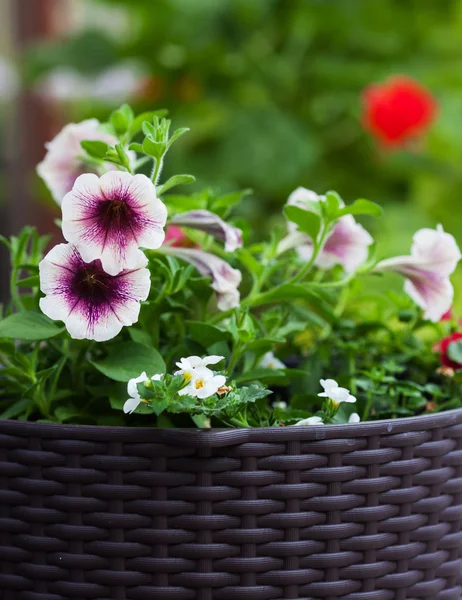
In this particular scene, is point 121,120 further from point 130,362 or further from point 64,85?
point 64,85

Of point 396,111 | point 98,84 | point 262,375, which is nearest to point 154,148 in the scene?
point 262,375

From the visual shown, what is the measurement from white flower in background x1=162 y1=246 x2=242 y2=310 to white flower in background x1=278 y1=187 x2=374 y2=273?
0.25ft

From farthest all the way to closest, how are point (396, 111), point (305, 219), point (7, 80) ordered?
point (7, 80)
point (396, 111)
point (305, 219)

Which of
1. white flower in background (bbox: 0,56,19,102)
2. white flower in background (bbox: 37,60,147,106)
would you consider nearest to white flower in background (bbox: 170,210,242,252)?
white flower in background (bbox: 37,60,147,106)

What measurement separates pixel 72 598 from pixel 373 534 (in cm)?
17

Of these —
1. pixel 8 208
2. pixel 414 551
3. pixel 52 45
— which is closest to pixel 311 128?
pixel 52 45

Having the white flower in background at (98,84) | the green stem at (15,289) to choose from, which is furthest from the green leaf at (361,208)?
the white flower in background at (98,84)

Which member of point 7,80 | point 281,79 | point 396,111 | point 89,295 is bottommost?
point 89,295

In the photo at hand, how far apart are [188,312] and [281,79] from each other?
5.46 feet

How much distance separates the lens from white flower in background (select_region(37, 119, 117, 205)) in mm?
565

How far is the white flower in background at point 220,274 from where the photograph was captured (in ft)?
1.64

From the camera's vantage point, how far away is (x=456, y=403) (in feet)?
1.87

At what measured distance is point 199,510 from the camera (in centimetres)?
43

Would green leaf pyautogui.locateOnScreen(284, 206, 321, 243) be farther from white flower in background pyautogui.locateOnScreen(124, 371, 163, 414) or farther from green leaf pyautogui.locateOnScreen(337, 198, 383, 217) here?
white flower in background pyautogui.locateOnScreen(124, 371, 163, 414)
